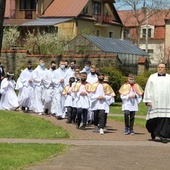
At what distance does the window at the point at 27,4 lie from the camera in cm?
5672

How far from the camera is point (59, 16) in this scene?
55094 millimetres

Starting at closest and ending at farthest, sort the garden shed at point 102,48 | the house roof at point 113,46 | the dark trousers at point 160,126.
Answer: the dark trousers at point 160,126 → the garden shed at point 102,48 → the house roof at point 113,46

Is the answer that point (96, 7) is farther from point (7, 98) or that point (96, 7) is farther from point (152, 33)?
point (7, 98)

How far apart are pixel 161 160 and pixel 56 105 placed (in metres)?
8.33

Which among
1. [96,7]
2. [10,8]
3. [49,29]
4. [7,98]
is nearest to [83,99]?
[7,98]

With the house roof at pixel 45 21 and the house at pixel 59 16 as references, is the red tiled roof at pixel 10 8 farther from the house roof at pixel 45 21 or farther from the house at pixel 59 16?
the house roof at pixel 45 21

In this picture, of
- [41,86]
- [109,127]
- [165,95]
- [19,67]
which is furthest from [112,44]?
[165,95]

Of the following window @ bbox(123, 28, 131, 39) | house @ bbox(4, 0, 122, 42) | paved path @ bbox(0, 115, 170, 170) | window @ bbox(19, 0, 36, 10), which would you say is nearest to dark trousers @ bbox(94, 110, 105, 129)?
paved path @ bbox(0, 115, 170, 170)

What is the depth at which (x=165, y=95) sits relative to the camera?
14.3 meters

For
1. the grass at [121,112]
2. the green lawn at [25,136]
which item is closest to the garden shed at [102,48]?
the grass at [121,112]

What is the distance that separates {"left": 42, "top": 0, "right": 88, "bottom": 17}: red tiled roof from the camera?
5497 cm

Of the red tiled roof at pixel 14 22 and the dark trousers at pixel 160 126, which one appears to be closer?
the dark trousers at pixel 160 126

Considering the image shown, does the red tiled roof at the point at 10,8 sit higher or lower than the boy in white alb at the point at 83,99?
higher

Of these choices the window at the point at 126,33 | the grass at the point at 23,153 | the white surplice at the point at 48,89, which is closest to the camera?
the grass at the point at 23,153
